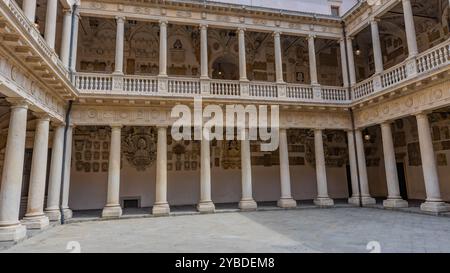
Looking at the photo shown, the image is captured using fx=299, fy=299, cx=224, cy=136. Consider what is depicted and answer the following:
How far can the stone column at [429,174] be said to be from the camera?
35.7ft

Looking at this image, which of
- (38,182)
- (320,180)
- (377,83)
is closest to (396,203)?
(320,180)

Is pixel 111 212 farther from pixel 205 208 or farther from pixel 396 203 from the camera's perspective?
pixel 396 203

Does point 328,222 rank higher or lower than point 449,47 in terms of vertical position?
lower

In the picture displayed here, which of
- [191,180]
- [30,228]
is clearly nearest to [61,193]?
[30,228]

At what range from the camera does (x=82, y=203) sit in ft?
48.4

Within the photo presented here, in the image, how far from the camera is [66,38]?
12016mm

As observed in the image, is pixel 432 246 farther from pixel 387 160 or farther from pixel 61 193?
pixel 61 193

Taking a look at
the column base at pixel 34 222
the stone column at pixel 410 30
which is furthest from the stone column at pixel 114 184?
the stone column at pixel 410 30

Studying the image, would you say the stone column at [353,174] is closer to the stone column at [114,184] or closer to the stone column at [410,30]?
the stone column at [410,30]

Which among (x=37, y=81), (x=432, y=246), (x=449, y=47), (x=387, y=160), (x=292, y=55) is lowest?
(x=432, y=246)

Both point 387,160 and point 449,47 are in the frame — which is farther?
point 387,160

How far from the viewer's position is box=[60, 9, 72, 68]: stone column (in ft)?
38.9

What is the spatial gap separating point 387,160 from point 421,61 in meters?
4.35

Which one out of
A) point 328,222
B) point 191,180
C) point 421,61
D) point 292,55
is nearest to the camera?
point 328,222
